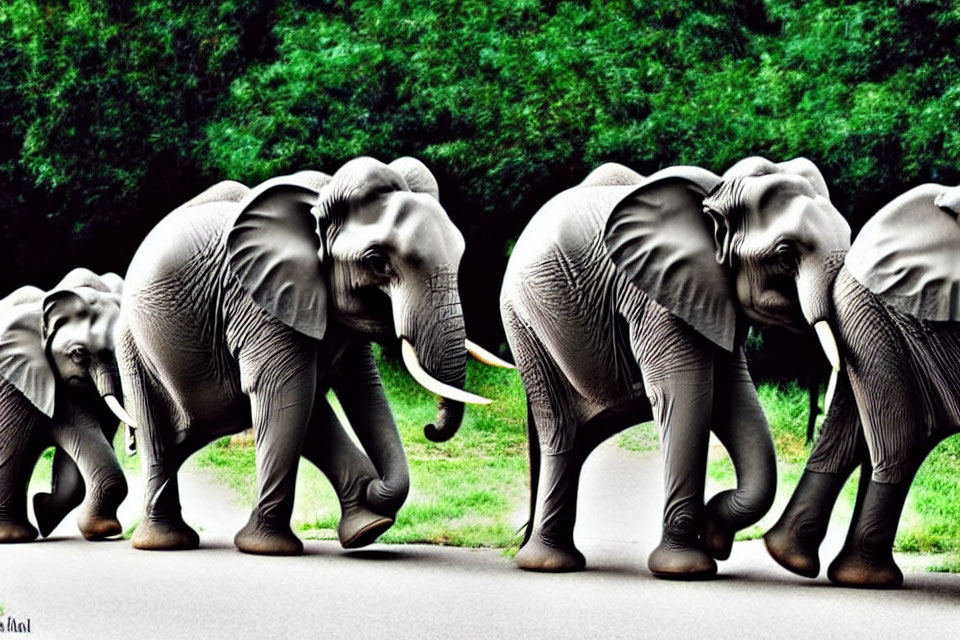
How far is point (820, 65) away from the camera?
16391 mm

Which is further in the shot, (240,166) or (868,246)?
(240,166)

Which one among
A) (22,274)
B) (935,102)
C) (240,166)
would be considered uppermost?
(935,102)

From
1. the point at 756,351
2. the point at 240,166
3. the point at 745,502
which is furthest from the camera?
the point at 240,166

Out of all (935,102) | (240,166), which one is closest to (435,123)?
(240,166)

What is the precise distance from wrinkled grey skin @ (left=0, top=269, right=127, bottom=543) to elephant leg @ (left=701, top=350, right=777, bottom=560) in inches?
136

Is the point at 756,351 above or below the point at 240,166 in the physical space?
below

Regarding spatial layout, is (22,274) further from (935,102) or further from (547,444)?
(547,444)

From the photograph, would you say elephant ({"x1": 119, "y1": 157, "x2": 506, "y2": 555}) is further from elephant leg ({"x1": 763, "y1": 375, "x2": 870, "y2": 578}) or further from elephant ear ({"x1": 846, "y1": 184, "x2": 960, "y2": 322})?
elephant ear ({"x1": 846, "y1": 184, "x2": 960, "y2": 322})

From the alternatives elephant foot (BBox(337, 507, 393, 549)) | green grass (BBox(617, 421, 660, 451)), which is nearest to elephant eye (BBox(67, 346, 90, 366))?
elephant foot (BBox(337, 507, 393, 549))

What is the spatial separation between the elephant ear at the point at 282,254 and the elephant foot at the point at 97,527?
6.10ft

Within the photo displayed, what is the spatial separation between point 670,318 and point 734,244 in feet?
1.36

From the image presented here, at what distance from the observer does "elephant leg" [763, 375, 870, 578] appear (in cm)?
756

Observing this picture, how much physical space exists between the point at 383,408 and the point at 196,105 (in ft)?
34.2

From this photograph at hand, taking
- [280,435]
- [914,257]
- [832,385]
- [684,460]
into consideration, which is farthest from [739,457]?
[280,435]
